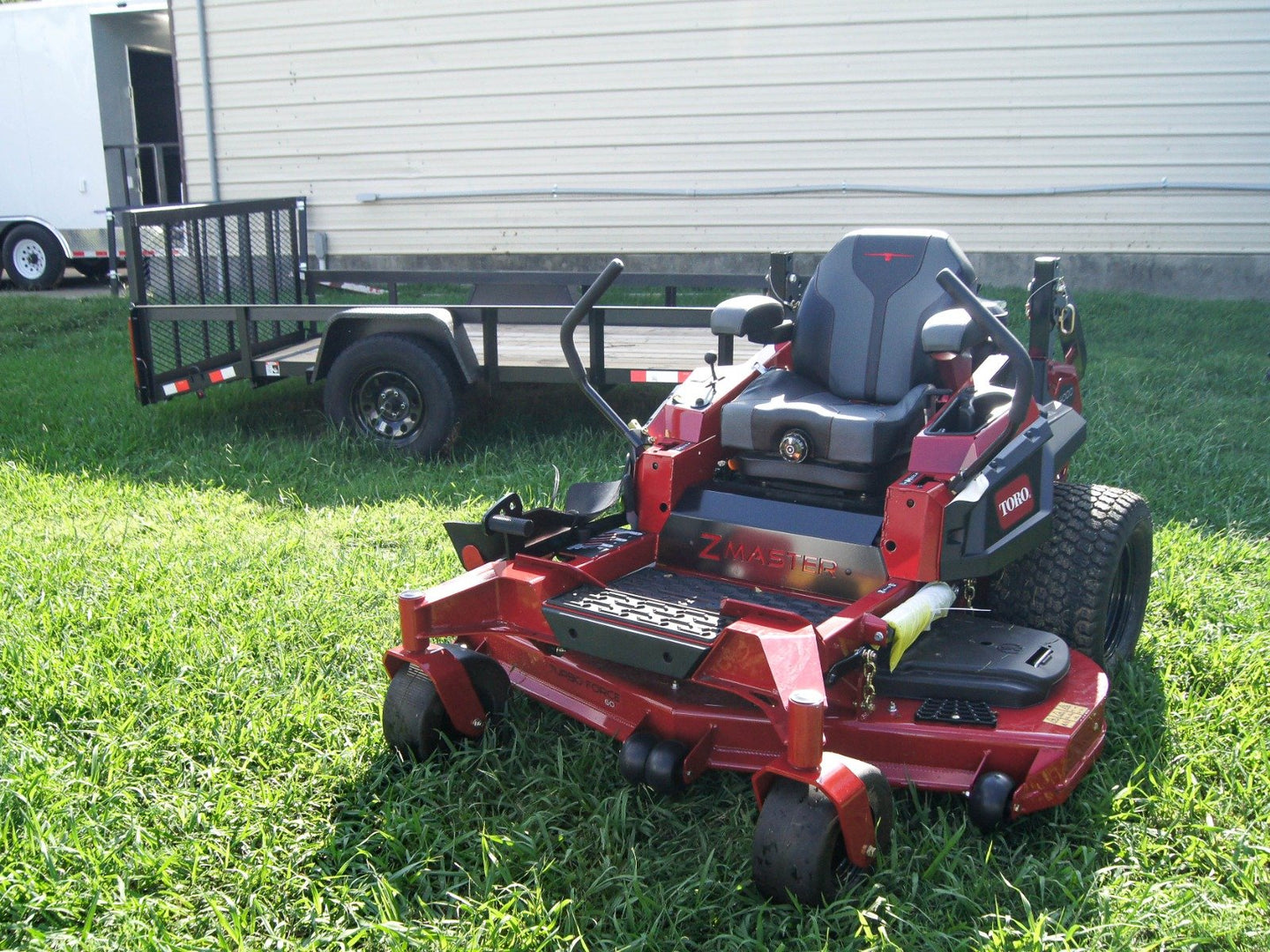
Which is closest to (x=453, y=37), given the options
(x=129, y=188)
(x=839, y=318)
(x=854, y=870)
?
(x=129, y=188)

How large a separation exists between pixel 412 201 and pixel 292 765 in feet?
28.2

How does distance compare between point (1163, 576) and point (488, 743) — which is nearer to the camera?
point (488, 743)

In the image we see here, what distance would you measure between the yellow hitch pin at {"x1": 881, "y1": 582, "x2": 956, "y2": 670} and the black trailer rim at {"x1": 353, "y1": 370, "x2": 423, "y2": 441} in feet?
11.8

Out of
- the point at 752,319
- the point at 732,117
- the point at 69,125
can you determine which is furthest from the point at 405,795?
the point at 69,125

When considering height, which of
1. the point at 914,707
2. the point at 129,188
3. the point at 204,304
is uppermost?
the point at 129,188

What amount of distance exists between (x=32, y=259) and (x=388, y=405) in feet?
31.6

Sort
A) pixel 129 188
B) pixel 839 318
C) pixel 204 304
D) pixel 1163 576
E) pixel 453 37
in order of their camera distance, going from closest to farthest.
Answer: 1. pixel 839 318
2. pixel 1163 576
3. pixel 204 304
4. pixel 453 37
5. pixel 129 188

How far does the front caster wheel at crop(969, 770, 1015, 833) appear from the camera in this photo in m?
2.57

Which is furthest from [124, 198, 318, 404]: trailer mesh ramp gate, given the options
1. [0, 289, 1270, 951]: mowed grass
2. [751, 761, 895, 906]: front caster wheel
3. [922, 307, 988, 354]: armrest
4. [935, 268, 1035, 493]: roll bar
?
[751, 761, 895, 906]: front caster wheel

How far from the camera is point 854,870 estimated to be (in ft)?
8.38

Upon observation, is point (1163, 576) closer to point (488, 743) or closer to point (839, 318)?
point (839, 318)

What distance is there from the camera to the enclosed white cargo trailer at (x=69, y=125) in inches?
490

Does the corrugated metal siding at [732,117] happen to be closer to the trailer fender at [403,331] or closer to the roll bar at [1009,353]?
the trailer fender at [403,331]

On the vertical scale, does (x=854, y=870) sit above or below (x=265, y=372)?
below
